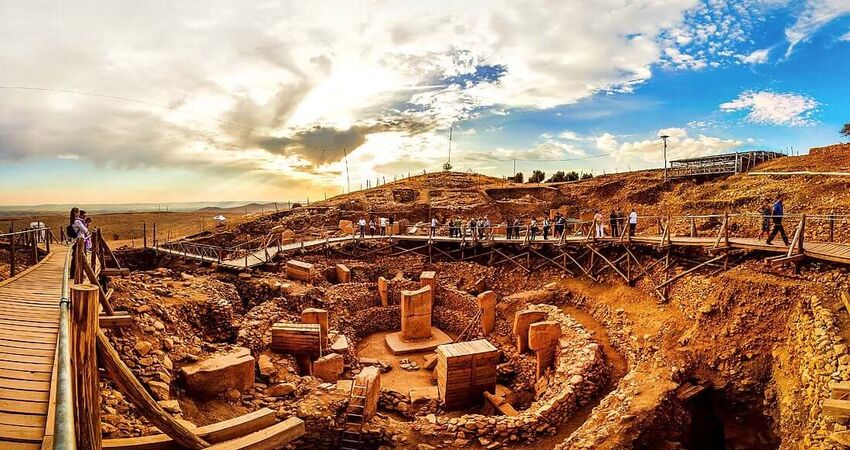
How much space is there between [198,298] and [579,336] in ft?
38.8

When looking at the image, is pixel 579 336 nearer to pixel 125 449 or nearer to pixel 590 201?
pixel 125 449

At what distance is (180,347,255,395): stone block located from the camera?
341 inches

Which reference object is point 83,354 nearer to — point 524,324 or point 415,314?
point 524,324

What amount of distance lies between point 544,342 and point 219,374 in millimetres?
9071

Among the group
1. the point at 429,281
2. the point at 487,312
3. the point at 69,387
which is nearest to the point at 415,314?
the point at 429,281

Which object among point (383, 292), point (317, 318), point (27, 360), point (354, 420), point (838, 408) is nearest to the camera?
point (27, 360)

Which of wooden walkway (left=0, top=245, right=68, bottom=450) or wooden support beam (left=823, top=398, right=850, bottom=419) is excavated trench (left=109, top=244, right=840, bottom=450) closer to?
wooden support beam (left=823, top=398, right=850, bottom=419)

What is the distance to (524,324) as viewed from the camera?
14258 millimetres

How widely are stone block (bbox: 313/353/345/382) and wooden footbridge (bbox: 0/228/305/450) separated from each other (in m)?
5.32

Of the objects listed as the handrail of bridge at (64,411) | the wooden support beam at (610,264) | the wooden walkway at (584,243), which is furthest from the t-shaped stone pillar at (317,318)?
the wooden support beam at (610,264)

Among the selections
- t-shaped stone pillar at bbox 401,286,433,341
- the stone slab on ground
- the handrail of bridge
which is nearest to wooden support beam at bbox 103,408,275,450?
the handrail of bridge

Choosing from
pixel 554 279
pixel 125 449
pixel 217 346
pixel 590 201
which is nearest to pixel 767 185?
pixel 590 201

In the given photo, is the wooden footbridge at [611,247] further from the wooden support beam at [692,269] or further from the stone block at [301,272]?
the stone block at [301,272]

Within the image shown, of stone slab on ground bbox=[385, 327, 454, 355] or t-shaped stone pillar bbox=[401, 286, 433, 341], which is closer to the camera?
stone slab on ground bbox=[385, 327, 454, 355]
